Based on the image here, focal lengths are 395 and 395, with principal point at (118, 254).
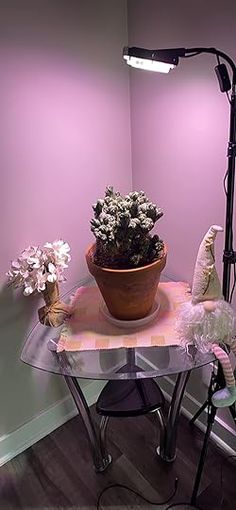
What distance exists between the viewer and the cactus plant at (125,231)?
1.18 meters

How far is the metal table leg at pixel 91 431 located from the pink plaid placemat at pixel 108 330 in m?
0.20

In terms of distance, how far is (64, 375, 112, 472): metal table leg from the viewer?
1.47 m

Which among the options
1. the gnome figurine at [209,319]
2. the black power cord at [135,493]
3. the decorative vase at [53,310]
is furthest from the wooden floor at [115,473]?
the decorative vase at [53,310]

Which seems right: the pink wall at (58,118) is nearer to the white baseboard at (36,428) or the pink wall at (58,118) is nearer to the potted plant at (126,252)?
the potted plant at (126,252)

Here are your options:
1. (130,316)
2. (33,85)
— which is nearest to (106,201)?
(130,316)

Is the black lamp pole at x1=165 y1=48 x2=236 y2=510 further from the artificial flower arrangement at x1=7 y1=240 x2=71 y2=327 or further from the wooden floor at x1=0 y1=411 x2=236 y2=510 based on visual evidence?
the artificial flower arrangement at x1=7 y1=240 x2=71 y2=327

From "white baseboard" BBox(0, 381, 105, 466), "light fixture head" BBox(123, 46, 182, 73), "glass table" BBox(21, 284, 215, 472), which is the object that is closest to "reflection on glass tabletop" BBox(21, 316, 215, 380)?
"glass table" BBox(21, 284, 215, 472)

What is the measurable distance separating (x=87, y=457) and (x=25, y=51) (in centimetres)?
165

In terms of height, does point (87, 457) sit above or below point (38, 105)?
below

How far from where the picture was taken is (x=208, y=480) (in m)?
1.61

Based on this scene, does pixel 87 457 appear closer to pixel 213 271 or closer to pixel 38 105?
pixel 213 271

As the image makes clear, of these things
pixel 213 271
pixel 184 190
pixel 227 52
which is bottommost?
pixel 213 271

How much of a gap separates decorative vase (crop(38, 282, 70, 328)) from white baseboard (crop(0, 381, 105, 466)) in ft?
2.05

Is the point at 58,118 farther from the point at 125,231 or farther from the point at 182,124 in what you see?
the point at 125,231
